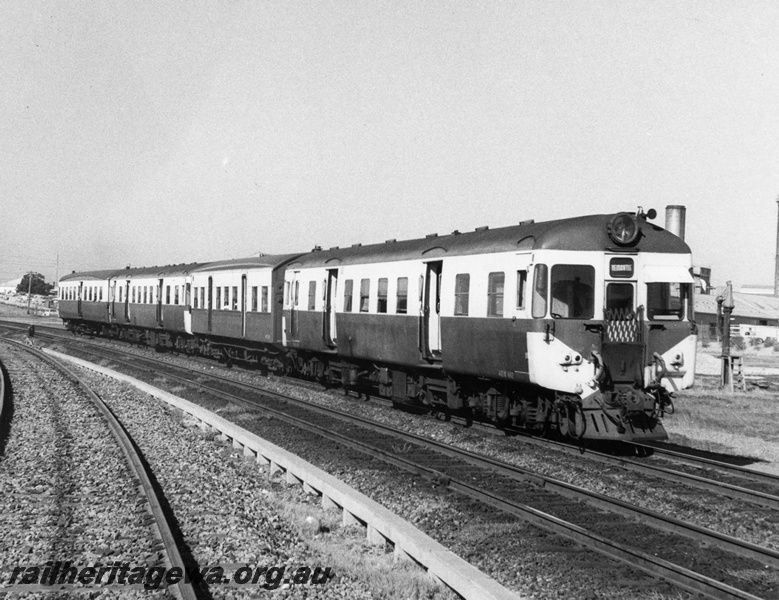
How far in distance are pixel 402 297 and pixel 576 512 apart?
8.39 meters

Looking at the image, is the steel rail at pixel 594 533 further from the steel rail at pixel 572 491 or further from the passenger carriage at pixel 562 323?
the passenger carriage at pixel 562 323

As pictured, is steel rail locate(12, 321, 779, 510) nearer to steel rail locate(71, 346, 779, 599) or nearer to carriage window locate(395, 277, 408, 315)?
steel rail locate(71, 346, 779, 599)

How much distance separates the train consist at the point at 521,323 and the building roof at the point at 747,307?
54194 mm

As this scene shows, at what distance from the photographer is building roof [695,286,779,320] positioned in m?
67.3

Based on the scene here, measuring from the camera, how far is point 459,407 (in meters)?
15.5

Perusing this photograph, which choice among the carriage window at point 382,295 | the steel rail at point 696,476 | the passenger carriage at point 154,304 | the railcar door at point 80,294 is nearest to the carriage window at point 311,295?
the carriage window at point 382,295

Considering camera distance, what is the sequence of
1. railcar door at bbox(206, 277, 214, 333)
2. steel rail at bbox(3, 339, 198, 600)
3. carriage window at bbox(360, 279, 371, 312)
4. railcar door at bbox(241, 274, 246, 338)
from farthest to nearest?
railcar door at bbox(206, 277, 214, 333) < railcar door at bbox(241, 274, 246, 338) < carriage window at bbox(360, 279, 371, 312) < steel rail at bbox(3, 339, 198, 600)

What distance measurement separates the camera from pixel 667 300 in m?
12.5

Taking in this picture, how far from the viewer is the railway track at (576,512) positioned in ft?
22.7

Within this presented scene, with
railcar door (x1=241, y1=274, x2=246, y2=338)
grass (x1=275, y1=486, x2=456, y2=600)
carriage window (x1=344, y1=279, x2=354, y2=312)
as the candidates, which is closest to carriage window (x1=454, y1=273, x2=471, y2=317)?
carriage window (x1=344, y1=279, x2=354, y2=312)

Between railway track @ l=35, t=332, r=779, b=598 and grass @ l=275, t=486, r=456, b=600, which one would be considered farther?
railway track @ l=35, t=332, r=779, b=598

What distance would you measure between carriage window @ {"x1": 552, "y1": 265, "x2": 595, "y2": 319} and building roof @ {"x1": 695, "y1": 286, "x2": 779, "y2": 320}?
192ft

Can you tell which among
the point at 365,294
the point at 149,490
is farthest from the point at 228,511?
the point at 365,294

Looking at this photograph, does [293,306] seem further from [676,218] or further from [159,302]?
[676,218]
